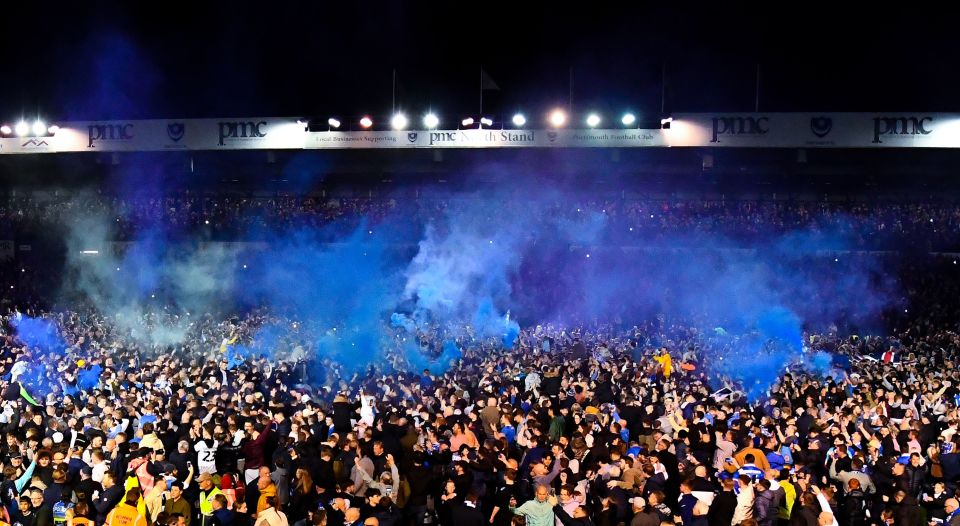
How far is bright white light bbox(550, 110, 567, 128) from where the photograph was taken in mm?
20781

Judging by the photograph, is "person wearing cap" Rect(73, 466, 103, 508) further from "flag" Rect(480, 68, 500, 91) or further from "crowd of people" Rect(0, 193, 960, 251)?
"crowd of people" Rect(0, 193, 960, 251)

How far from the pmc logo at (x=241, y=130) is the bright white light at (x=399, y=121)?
344cm

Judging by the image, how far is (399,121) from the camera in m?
21.2

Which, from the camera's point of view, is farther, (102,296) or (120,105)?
(102,296)

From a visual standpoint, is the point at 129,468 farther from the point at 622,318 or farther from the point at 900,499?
the point at 622,318

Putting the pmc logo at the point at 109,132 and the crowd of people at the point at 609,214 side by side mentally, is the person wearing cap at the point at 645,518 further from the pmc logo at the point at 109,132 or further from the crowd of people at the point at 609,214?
the crowd of people at the point at 609,214

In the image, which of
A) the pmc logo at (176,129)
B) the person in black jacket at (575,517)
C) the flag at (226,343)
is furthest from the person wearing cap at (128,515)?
the pmc logo at (176,129)

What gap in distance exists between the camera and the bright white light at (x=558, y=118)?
818 inches

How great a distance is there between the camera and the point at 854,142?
2078 cm

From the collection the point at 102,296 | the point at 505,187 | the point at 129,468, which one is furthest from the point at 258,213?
the point at 129,468

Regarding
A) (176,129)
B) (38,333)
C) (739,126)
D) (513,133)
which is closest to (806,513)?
(739,126)

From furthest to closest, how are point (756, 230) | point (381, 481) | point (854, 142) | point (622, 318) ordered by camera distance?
point (756, 230) < point (622, 318) < point (854, 142) < point (381, 481)

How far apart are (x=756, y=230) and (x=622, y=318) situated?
5551mm

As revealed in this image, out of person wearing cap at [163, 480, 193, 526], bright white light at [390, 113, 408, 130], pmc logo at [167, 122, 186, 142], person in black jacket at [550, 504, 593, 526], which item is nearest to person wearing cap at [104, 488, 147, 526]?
person wearing cap at [163, 480, 193, 526]
